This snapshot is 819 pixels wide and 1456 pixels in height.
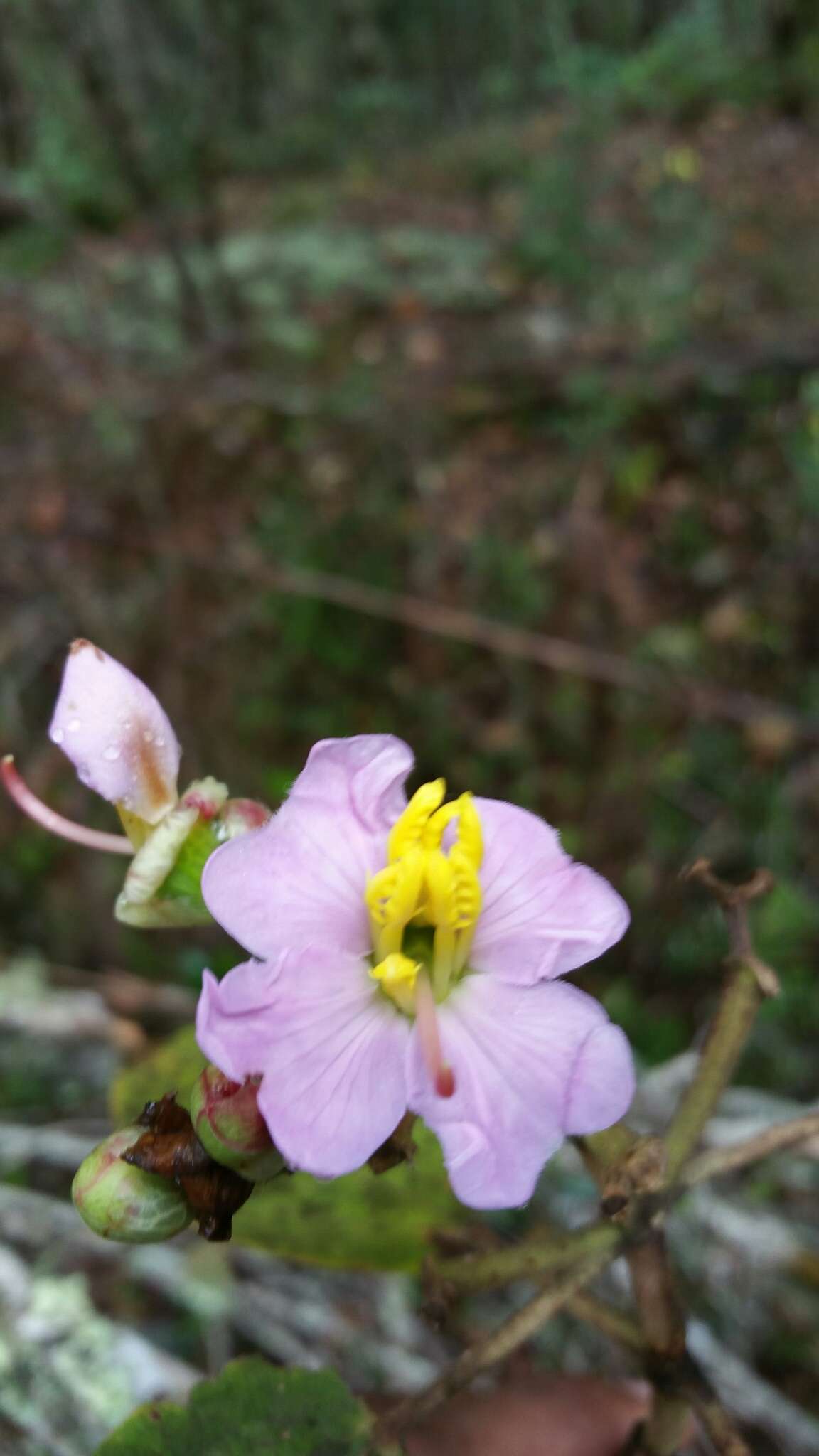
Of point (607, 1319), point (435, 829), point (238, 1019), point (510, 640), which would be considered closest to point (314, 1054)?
point (238, 1019)

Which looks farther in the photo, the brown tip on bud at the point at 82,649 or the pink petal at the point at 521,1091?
the brown tip on bud at the point at 82,649

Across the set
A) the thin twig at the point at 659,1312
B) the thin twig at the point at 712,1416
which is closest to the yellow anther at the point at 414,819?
the thin twig at the point at 659,1312

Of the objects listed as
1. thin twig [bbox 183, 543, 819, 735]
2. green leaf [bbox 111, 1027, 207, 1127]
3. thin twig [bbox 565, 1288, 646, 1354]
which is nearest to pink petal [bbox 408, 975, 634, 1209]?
thin twig [bbox 565, 1288, 646, 1354]

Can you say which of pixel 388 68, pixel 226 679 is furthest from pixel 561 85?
pixel 226 679

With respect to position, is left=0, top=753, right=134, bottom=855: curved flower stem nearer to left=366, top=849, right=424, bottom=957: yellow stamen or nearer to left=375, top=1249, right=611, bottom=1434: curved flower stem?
left=366, top=849, right=424, bottom=957: yellow stamen

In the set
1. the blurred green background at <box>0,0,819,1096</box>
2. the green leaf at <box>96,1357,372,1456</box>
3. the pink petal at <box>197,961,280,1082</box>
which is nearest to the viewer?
the pink petal at <box>197,961,280,1082</box>

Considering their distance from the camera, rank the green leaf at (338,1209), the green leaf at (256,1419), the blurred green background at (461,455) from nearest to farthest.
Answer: the green leaf at (256,1419) → the green leaf at (338,1209) → the blurred green background at (461,455)

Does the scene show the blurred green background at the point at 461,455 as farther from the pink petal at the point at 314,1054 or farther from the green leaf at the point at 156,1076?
the pink petal at the point at 314,1054
